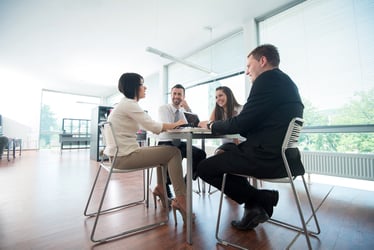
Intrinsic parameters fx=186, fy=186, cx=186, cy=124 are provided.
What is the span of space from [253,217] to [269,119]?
666 mm

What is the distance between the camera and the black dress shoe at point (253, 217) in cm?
121

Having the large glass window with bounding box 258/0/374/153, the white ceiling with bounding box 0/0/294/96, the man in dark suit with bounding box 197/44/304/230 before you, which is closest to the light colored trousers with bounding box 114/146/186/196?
the man in dark suit with bounding box 197/44/304/230

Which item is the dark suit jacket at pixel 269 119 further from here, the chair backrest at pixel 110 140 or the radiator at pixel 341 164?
the radiator at pixel 341 164

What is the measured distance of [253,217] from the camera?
1.23 metres

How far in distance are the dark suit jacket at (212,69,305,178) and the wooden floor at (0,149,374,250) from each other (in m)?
0.52

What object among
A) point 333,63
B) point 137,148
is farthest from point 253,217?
point 333,63

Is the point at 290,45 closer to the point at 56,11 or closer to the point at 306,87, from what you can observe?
the point at 306,87

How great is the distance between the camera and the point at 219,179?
1.24 metres

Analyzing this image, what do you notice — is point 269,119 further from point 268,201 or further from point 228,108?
point 228,108

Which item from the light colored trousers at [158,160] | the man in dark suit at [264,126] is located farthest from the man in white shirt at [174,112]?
the man in dark suit at [264,126]

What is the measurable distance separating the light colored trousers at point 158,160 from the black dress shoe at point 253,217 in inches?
17.8

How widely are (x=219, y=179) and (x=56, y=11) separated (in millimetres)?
4045

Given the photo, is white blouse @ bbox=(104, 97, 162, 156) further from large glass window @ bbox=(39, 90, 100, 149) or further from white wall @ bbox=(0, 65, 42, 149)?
large glass window @ bbox=(39, 90, 100, 149)

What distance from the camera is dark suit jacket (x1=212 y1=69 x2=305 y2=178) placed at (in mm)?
1010
